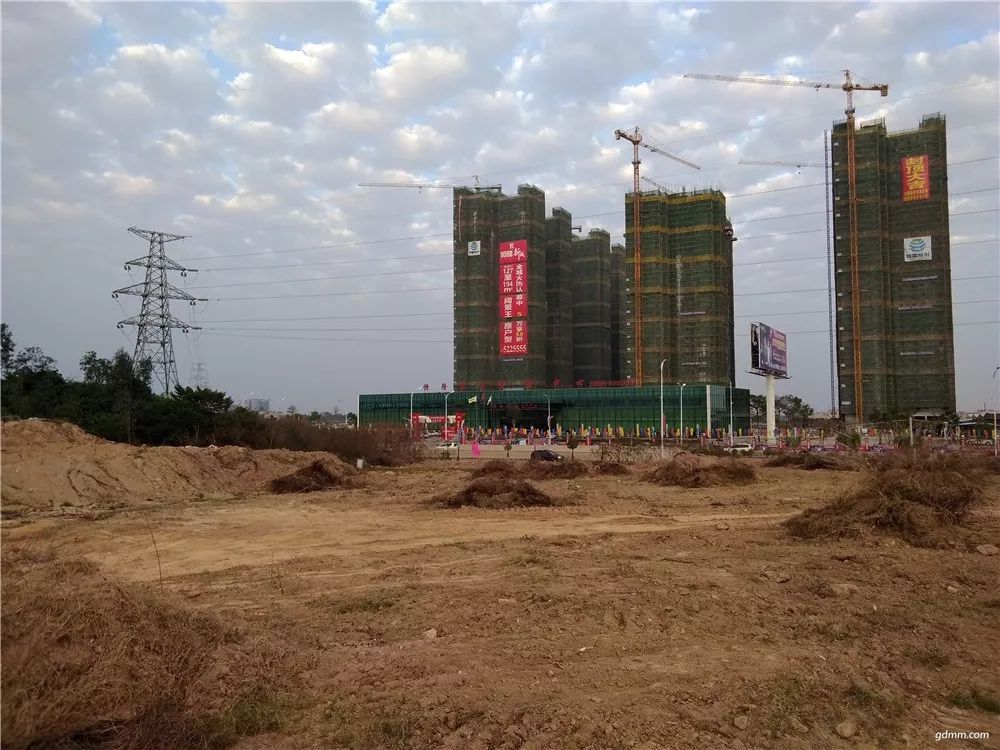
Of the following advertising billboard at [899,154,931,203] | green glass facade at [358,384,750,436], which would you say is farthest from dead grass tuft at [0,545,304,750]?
advertising billboard at [899,154,931,203]

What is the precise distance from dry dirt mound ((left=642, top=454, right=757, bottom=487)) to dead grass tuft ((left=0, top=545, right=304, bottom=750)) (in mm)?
21791

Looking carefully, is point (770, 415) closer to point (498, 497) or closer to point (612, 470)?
point (612, 470)

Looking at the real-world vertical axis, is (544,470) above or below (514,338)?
below

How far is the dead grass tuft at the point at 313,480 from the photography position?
25500mm

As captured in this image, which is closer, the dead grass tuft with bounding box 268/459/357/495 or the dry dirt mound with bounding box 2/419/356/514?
the dry dirt mound with bounding box 2/419/356/514

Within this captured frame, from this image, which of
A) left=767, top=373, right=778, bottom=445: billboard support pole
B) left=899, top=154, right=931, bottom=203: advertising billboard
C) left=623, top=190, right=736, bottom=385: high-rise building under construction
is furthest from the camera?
left=623, top=190, right=736, bottom=385: high-rise building under construction

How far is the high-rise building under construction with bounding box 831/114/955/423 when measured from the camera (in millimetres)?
82000

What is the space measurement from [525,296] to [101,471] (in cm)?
7772

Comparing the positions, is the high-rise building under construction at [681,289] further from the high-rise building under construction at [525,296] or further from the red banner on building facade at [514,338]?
the red banner on building facade at [514,338]

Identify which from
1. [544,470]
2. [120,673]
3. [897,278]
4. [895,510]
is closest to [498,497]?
[544,470]

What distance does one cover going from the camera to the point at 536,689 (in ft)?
18.7

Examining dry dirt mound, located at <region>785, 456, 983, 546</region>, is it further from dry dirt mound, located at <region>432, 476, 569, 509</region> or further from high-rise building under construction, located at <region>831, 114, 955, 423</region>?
high-rise building under construction, located at <region>831, 114, 955, 423</region>

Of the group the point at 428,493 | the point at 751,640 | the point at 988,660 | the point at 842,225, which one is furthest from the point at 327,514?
the point at 842,225

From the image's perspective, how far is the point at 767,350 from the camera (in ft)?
208
